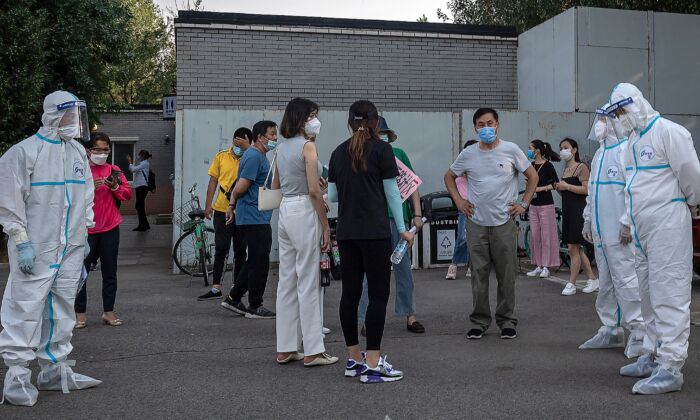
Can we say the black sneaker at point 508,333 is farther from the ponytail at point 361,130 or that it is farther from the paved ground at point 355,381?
the ponytail at point 361,130

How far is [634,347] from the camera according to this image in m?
5.69

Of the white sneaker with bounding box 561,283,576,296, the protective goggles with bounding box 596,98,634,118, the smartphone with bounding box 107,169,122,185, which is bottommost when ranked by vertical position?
the white sneaker with bounding box 561,283,576,296

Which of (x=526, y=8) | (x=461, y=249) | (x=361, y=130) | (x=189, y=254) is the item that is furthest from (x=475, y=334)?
(x=526, y=8)

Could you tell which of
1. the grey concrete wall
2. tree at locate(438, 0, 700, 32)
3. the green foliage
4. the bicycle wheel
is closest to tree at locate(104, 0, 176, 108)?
the green foliage

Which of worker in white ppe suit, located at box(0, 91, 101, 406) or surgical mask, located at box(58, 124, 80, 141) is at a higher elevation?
surgical mask, located at box(58, 124, 80, 141)

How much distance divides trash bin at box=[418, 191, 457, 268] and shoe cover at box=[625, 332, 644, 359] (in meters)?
6.12

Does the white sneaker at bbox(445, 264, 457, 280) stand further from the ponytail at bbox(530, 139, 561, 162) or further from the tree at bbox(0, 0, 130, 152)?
the tree at bbox(0, 0, 130, 152)

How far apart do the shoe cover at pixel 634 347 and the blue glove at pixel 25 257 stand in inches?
168

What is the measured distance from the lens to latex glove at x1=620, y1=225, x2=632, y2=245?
17.6ft

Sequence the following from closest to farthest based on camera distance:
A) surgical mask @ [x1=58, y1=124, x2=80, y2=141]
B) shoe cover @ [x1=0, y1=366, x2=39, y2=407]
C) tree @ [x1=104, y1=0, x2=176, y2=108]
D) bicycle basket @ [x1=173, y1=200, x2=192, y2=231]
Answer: shoe cover @ [x1=0, y1=366, x2=39, y2=407]
surgical mask @ [x1=58, y1=124, x2=80, y2=141]
bicycle basket @ [x1=173, y1=200, x2=192, y2=231]
tree @ [x1=104, y1=0, x2=176, y2=108]

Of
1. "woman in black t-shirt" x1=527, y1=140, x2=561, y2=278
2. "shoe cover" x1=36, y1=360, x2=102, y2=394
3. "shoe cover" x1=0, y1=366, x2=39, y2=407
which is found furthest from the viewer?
"woman in black t-shirt" x1=527, y1=140, x2=561, y2=278

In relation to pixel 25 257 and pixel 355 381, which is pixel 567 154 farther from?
pixel 25 257

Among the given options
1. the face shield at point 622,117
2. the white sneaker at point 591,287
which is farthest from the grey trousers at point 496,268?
the white sneaker at point 591,287

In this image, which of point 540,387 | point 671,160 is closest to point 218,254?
point 540,387
